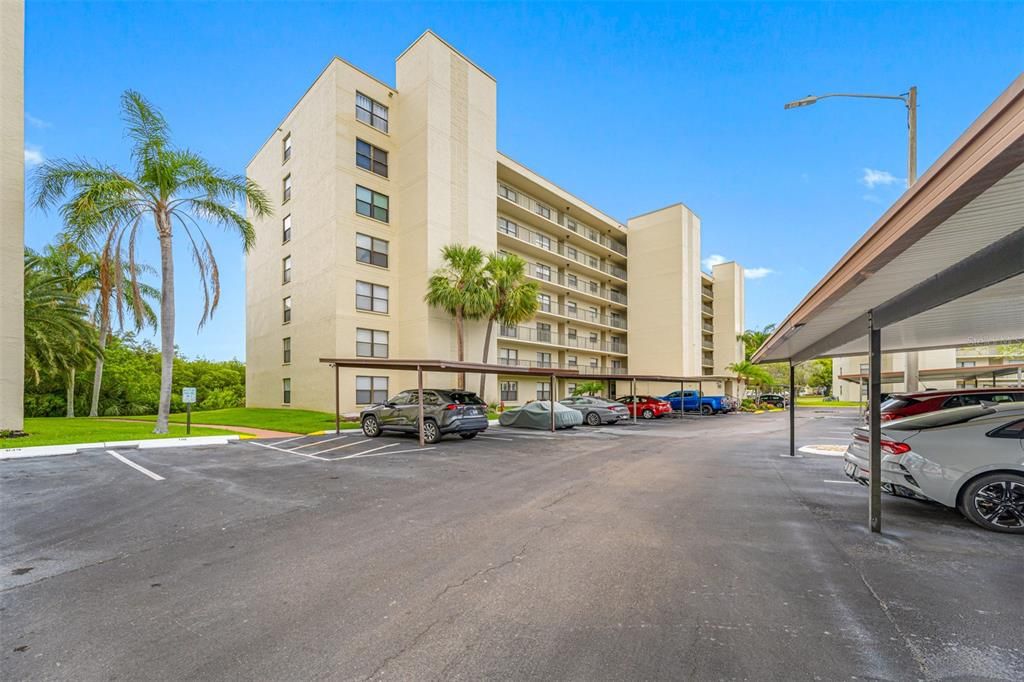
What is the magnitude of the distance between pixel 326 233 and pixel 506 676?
23.0 meters

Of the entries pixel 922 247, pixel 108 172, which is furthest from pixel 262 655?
pixel 108 172

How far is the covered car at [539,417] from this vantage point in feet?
62.5

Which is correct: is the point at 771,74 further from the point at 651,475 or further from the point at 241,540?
the point at 241,540

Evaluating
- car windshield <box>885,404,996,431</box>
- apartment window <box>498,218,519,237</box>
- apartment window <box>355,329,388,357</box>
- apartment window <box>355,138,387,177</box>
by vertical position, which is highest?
apartment window <box>355,138,387,177</box>

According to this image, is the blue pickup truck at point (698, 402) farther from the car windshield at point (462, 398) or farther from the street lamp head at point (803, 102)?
the street lamp head at point (803, 102)

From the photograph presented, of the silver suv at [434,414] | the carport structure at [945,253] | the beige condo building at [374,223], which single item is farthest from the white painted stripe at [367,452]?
the carport structure at [945,253]

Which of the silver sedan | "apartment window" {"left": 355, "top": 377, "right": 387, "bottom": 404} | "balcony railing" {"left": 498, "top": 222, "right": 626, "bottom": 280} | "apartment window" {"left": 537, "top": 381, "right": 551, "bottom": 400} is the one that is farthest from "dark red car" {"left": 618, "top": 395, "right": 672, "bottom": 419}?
"balcony railing" {"left": 498, "top": 222, "right": 626, "bottom": 280}

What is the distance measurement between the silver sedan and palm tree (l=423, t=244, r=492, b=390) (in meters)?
5.79

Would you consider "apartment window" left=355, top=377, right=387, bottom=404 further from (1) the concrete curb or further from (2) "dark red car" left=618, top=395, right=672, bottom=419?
(2) "dark red car" left=618, top=395, right=672, bottom=419

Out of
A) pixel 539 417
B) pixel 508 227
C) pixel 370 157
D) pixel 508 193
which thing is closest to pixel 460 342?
pixel 539 417

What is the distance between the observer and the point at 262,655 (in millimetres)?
2916

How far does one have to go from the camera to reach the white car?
17.3 ft

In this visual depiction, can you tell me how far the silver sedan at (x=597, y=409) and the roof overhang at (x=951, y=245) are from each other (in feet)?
48.7

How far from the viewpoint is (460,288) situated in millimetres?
23453
